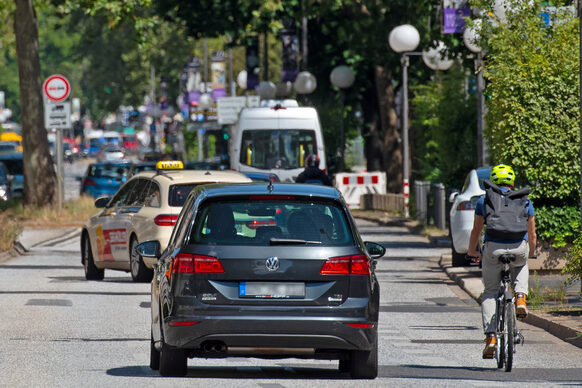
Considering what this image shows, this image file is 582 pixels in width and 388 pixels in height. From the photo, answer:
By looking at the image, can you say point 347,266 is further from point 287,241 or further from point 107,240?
point 107,240

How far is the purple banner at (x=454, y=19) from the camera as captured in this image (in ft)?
75.7

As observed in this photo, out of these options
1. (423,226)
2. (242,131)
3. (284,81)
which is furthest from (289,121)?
(284,81)

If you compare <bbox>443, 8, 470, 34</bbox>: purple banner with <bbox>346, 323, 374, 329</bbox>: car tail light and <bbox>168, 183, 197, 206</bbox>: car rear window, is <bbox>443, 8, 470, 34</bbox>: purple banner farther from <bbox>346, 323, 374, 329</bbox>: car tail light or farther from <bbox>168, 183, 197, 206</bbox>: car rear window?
<bbox>346, 323, 374, 329</bbox>: car tail light

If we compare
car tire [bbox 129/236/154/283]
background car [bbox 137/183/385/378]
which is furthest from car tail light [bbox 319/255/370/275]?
car tire [bbox 129/236/154/283]

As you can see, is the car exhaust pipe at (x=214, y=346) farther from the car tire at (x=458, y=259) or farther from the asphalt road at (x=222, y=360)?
the car tire at (x=458, y=259)

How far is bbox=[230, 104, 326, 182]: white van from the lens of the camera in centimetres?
3400

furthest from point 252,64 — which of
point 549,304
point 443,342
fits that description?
point 443,342

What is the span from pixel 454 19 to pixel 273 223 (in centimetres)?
1398

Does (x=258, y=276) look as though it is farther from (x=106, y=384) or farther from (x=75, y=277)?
(x=75, y=277)

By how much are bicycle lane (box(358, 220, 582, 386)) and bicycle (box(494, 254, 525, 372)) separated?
13cm

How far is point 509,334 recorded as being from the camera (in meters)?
10.9

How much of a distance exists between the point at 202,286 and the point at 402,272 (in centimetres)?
1168

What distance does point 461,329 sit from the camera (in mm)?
14375

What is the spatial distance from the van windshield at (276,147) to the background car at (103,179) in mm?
7685
